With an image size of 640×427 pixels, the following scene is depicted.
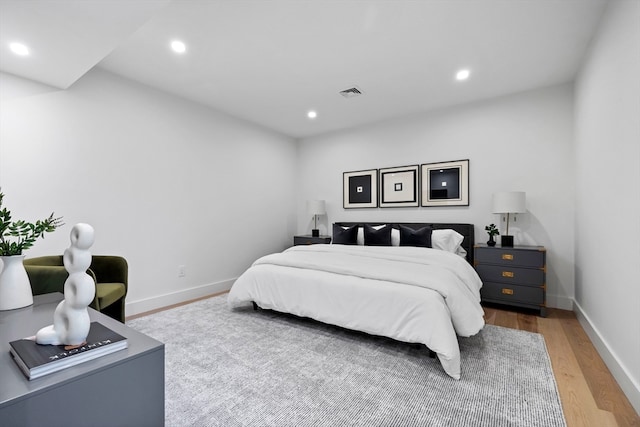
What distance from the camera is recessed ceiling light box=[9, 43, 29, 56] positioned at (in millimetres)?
2139

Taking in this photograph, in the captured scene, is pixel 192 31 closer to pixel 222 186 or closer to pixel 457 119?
pixel 222 186

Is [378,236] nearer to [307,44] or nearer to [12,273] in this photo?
[307,44]

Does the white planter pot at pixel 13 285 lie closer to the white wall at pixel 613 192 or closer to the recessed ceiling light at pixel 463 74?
the white wall at pixel 613 192

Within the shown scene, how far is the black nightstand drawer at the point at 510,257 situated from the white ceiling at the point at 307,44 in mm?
1934

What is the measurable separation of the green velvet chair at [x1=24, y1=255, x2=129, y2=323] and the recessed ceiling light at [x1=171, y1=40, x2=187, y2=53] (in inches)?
77.9

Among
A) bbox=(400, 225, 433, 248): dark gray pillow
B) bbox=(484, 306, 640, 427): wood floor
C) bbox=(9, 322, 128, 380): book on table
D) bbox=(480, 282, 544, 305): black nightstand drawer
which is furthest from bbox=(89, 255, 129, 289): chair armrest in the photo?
bbox=(480, 282, 544, 305): black nightstand drawer

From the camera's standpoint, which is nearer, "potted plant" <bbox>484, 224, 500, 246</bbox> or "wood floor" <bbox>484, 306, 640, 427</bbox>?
"wood floor" <bbox>484, 306, 640, 427</bbox>

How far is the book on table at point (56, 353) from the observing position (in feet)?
2.68

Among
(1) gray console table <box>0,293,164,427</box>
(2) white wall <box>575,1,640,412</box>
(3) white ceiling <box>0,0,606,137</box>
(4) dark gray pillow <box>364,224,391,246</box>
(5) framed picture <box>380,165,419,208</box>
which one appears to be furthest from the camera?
(5) framed picture <box>380,165,419,208</box>

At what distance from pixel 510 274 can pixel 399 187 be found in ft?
6.17

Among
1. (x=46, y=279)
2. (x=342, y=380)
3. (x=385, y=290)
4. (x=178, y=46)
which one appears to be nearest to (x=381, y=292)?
(x=385, y=290)

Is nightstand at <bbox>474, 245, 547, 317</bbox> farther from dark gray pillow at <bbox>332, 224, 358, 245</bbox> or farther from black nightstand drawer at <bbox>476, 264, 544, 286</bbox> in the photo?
dark gray pillow at <bbox>332, 224, 358, 245</bbox>

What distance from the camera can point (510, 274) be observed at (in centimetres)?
337

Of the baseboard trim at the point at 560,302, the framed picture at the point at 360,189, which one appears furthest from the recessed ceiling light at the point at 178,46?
the baseboard trim at the point at 560,302
